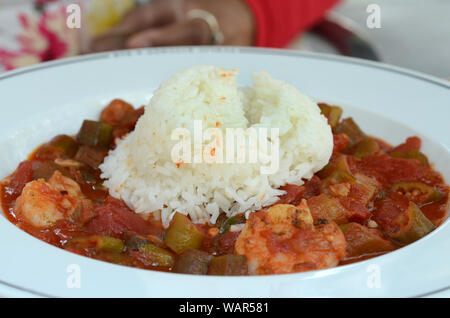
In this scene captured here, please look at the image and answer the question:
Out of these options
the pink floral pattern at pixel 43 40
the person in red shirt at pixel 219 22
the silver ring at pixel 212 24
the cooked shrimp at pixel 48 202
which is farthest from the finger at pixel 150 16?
the cooked shrimp at pixel 48 202

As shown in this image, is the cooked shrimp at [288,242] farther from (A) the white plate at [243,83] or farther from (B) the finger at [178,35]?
(B) the finger at [178,35]

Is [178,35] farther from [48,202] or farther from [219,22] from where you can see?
[48,202]

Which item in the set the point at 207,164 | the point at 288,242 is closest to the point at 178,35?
the point at 207,164

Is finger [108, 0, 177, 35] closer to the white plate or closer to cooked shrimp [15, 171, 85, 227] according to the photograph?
the white plate
